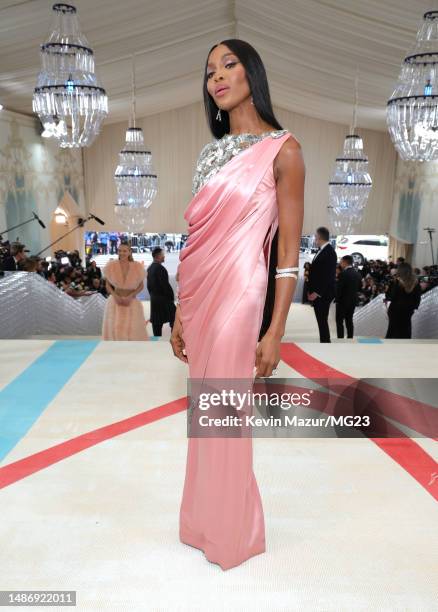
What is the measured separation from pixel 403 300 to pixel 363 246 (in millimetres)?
10452

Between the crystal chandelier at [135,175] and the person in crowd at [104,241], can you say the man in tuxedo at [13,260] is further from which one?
the person in crowd at [104,241]

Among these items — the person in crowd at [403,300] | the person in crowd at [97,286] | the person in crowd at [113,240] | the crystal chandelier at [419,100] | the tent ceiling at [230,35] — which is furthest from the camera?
the person in crowd at [113,240]

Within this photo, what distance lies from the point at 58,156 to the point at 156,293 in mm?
8243

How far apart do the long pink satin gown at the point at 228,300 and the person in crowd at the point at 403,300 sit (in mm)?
4063

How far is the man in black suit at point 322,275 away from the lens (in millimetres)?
5027

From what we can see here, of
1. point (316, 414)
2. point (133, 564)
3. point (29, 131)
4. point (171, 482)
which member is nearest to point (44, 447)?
point (171, 482)

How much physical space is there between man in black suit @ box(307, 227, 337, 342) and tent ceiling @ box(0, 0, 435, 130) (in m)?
2.18

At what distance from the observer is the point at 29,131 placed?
443 inches

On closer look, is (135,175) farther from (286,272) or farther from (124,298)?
(286,272)

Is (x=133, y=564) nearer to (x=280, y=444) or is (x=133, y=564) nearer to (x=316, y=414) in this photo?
(x=280, y=444)

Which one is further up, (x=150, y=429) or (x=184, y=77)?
(x=184, y=77)

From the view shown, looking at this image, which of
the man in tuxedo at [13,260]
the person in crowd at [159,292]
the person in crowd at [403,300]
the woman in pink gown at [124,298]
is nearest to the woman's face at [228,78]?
the woman in pink gown at [124,298]

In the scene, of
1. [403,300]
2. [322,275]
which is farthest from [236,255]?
[403,300]

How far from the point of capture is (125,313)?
16.5 feet
